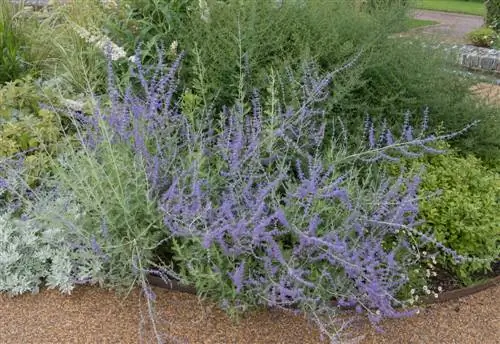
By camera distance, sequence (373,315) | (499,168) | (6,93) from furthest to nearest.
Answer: (6,93)
(499,168)
(373,315)

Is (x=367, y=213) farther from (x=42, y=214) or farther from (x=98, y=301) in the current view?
(x=42, y=214)

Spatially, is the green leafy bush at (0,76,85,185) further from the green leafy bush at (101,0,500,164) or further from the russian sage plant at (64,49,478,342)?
the green leafy bush at (101,0,500,164)

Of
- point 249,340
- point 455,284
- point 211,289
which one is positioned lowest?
point 455,284

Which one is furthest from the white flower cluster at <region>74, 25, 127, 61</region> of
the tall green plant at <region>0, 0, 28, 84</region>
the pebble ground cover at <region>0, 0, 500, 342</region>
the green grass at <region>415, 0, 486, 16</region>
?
the green grass at <region>415, 0, 486, 16</region>

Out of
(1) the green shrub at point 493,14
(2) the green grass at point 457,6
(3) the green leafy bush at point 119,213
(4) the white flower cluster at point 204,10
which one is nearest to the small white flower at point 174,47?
(4) the white flower cluster at point 204,10

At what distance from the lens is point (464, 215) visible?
307 cm

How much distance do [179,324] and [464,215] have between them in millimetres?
1709

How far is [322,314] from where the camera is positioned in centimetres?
262

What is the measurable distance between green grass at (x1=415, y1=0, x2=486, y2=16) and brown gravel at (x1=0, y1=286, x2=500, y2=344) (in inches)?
664

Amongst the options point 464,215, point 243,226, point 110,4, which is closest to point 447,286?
point 464,215

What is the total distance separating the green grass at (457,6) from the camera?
63.3 feet

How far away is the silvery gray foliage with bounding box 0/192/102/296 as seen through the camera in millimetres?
2754

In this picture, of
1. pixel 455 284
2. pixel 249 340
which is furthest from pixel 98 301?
pixel 455 284

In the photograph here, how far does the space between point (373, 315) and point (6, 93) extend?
311cm
